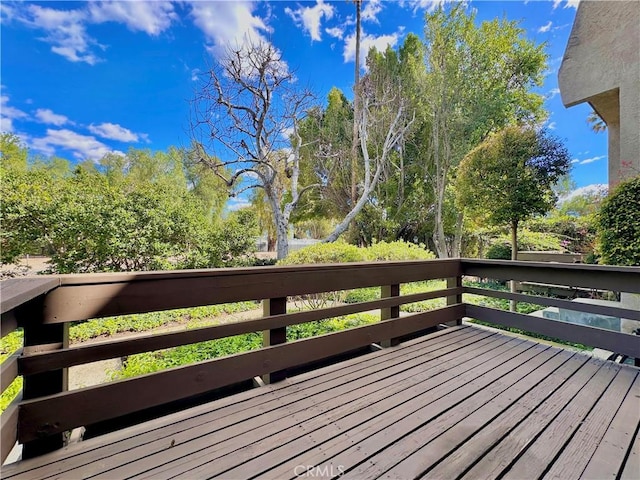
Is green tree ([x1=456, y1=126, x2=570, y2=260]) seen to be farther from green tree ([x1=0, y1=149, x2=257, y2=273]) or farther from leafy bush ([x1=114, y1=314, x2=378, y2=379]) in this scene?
green tree ([x1=0, y1=149, x2=257, y2=273])

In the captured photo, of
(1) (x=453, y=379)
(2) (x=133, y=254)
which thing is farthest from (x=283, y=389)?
(2) (x=133, y=254)

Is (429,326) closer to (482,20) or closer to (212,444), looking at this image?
(212,444)

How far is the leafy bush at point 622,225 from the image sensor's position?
3383 mm

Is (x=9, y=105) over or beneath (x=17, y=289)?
over

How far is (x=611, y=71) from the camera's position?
3.97 m

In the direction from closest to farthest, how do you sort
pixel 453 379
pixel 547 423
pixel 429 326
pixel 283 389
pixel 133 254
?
pixel 547 423 < pixel 283 389 < pixel 453 379 < pixel 429 326 < pixel 133 254

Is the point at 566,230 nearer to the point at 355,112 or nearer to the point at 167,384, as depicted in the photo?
the point at 355,112

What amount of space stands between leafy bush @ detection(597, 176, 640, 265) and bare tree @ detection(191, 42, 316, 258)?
24.9 feet

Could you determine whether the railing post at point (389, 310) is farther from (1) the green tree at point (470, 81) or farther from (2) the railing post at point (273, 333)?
(1) the green tree at point (470, 81)

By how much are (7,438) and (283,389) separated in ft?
3.78

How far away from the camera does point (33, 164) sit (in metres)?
13.9

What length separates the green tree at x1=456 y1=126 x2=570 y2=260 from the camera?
6016 mm

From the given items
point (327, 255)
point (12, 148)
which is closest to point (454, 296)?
point (327, 255)

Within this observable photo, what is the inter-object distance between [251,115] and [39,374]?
8.73m
